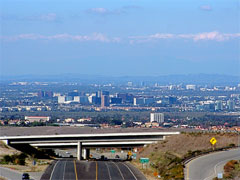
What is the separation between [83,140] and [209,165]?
95.3 ft

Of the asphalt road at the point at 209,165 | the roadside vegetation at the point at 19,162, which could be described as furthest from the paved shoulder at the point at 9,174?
the asphalt road at the point at 209,165

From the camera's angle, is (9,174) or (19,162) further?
(19,162)

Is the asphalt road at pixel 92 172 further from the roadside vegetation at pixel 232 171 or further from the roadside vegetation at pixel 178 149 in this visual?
the roadside vegetation at pixel 232 171

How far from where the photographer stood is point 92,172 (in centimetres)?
6378

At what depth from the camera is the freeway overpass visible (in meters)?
90.0

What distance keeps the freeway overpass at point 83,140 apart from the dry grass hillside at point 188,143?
8.89 feet

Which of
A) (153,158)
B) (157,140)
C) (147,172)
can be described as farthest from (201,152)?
(157,140)

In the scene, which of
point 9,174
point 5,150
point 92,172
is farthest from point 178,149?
point 9,174

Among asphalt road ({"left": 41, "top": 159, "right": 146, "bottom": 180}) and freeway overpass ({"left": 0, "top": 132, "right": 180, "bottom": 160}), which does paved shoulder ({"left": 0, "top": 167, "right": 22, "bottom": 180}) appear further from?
freeway overpass ({"left": 0, "top": 132, "right": 180, "bottom": 160})

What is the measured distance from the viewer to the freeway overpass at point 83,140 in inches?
3543

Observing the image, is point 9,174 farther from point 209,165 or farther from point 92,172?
point 209,165

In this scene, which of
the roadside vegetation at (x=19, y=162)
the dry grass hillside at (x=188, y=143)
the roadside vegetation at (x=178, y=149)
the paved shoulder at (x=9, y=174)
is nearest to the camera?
the paved shoulder at (x=9, y=174)

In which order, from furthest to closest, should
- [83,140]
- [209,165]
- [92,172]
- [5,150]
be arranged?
[83,140], [5,150], [209,165], [92,172]

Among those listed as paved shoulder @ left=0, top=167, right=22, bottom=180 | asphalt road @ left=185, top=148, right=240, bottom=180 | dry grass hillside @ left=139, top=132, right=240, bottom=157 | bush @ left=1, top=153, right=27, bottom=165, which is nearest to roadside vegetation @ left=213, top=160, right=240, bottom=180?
asphalt road @ left=185, top=148, right=240, bottom=180
